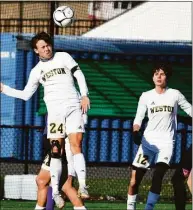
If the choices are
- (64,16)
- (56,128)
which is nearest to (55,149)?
(56,128)

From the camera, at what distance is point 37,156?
22391 mm

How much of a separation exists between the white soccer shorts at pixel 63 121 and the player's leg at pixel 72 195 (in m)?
0.60

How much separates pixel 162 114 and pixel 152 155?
1.92 feet

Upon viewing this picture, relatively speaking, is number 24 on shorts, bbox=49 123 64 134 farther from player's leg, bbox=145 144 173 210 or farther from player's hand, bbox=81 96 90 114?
player's leg, bbox=145 144 173 210

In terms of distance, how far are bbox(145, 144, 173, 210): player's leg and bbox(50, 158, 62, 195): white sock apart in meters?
1.48

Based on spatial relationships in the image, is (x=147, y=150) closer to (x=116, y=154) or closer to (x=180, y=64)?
(x=116, y=154)

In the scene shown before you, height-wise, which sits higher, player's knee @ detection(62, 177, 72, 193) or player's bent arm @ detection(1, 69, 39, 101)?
player's bent arm @ detection(1, 69, 39, 101)

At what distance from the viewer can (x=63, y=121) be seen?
14.3m

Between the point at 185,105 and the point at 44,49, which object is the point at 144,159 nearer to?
the point at 185,105

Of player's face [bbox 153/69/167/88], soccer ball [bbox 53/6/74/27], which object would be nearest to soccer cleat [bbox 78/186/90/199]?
player's face [bbox 153/69/167/88]

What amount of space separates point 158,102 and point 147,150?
0.67 m

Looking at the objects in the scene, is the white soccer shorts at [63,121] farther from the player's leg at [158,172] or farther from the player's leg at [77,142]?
the player's leg at [158,172]

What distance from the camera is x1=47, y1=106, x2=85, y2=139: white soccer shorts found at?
14.3 m

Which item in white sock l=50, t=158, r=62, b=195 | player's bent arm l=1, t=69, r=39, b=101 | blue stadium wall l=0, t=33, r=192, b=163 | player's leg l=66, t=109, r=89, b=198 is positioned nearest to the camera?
player's leg l=66, t=109, r=89, b=198
